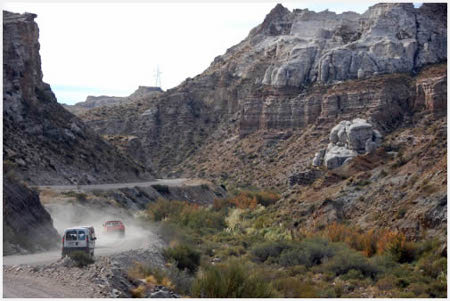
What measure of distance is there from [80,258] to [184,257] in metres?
7.64

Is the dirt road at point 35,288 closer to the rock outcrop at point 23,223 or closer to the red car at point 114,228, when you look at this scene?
the rock outcrop at point 23,223

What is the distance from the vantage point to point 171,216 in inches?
2104

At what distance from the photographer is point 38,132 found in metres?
68.4

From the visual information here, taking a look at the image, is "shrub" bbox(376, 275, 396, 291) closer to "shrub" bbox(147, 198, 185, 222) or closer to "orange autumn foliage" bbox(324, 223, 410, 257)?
"orange autumn foliage" bbox(324, 223, 410, 257)

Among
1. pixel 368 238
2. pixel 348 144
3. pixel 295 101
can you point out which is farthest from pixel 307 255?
pixel 295 101

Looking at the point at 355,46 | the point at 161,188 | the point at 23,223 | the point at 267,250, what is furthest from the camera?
the point at 355,46

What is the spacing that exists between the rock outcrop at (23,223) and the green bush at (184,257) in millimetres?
5271

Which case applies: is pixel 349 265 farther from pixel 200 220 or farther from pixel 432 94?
pixel 432 94

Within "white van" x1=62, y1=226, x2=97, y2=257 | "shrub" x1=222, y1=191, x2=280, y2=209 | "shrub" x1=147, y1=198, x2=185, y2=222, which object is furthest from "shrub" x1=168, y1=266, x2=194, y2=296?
"shrub" x1=222, y1=191, x2=280, y2=209

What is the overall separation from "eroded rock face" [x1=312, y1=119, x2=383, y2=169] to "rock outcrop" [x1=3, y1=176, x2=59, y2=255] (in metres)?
48.3

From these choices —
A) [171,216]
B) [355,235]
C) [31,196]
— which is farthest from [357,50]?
[31,196]

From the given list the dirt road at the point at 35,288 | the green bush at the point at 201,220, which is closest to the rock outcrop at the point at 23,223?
the dirt road at the point at 35,288

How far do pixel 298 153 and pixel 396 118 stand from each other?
14.6 m

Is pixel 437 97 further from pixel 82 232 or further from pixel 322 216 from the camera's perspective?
pixel 82 232
